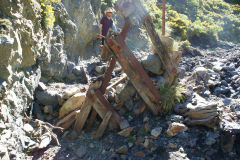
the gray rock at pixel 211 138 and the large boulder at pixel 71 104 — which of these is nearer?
the gray rock at pixel 211 138

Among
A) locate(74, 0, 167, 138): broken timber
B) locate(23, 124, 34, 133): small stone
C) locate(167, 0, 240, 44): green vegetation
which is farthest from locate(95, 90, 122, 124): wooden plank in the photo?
locate(167, 0, 240, 44): green vegetation

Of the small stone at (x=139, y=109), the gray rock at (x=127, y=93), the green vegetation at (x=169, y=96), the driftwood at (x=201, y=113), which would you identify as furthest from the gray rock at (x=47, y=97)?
the driftwood at (x=201, y=113)

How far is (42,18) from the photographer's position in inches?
223

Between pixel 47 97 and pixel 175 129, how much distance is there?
10.0 feet

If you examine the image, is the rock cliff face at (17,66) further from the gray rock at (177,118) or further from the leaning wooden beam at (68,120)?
the gray rock at (177,118)

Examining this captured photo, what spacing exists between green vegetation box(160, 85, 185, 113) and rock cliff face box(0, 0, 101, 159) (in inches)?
111

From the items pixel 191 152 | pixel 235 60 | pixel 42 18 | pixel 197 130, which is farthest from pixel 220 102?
pixel 42 18

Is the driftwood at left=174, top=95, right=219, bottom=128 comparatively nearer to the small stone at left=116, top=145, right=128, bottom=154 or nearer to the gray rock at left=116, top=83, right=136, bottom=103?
the gray rock at left=116, top=83, right=136, bottom=103

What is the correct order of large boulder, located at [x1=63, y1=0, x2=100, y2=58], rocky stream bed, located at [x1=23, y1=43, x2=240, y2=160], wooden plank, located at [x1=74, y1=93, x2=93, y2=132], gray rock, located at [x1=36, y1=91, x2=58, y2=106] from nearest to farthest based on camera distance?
rocky stream bed, located at [x1=23, y1=43, x2=240, y2=160]
wooden plank, located at [x1=74, y1=93, x2=93, y2=132]
gray rock, located at [x1=36, y1=91, x2=58, y2=106]
large boulder, located at [x1=63, y1=0, x2=100, y2=58]

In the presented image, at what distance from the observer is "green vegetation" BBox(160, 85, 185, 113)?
4.95 meters

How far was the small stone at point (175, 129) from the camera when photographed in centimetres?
454

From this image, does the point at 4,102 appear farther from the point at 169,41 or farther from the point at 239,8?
the point at 239,8

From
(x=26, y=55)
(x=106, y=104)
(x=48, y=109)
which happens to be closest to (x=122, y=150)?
(x=106, y=104)

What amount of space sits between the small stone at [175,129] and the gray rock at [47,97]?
2.83m
